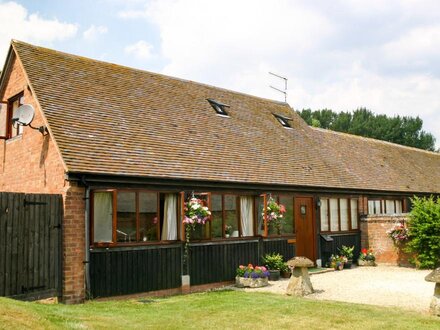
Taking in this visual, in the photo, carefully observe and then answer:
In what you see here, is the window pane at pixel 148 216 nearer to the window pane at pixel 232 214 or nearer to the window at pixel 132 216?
the window at pixel 132 216

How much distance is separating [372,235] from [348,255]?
172 centimetres

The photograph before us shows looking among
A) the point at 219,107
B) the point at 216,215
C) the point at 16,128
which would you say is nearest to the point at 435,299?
the point at 216,215

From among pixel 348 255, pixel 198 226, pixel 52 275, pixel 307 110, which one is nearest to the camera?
pixel 52 275

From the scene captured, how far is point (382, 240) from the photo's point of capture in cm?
1920

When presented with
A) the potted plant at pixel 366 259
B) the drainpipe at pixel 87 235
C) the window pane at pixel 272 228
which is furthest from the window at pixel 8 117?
the potted plant at pixel 366 259

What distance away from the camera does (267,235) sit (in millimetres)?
15445

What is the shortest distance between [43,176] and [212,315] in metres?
5.73

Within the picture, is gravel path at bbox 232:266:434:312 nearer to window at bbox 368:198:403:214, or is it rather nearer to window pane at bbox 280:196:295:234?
window pane at bbox 280:196:295:234

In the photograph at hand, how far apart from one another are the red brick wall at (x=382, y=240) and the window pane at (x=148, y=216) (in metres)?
10.5

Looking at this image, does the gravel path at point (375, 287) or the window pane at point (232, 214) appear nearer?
the gravel path at point (375, 287)

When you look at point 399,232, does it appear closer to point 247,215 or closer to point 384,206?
point 384,206

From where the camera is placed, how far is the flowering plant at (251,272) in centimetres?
1365

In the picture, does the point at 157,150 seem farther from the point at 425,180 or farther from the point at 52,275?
the point at 425,180

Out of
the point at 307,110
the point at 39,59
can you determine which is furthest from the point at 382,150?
the point at 307,110
